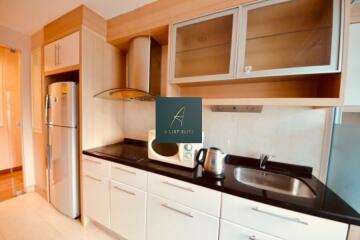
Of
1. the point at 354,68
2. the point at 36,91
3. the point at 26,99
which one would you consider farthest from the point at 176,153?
the point at 26,99

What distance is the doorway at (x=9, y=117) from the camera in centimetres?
249

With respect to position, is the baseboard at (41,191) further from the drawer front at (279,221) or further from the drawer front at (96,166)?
the drawer front at (279,221)

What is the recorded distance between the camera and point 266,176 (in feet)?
3.91

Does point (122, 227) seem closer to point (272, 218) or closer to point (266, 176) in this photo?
point (272, 218)

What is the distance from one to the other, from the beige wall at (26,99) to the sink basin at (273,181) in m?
2.85

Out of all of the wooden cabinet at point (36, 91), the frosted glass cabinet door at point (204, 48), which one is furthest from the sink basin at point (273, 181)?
the wooden cabinet at point (36, 91)

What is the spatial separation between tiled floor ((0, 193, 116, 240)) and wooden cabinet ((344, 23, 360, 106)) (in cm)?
238

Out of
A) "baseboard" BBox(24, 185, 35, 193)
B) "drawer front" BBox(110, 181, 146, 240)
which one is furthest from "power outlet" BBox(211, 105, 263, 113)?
"baseboard" BBox(24, 185, 35, 193)

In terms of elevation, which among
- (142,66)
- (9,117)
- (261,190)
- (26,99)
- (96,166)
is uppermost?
(142,66)

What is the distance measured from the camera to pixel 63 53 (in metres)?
1.61

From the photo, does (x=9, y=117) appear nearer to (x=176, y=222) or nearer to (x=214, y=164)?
(x=176, y=222)

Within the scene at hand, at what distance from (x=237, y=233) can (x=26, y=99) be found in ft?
9.78

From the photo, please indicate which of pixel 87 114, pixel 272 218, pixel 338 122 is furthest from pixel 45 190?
pixel 338 122

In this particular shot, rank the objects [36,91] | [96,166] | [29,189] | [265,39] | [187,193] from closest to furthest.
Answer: [187,193]
[265,39]
[96,166]
[36,91]
[29,189]
